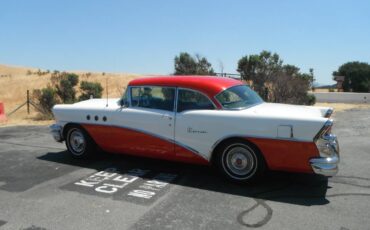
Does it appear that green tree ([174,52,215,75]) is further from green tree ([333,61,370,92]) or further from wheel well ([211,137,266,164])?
green tree ([333,61,370,92])

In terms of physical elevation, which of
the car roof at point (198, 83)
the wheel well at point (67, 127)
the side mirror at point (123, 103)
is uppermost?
the car roof at point (198, 83)

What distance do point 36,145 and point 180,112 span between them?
4.38 metres

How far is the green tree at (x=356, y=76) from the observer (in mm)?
56625

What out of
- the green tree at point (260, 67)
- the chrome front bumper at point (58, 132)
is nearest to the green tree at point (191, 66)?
the green tree at point (260, 67)

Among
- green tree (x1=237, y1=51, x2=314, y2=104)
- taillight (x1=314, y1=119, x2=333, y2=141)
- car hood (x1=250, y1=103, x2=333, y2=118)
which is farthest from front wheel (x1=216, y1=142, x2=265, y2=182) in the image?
green tree (x1=237, y1=51, x2=314, y2=104)

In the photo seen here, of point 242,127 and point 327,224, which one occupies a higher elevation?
point 242,127

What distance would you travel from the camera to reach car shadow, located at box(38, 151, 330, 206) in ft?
16.5

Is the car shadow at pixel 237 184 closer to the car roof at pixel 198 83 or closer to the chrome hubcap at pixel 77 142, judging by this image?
the chrome hubcap at pixel 77 142

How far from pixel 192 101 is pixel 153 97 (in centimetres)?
74

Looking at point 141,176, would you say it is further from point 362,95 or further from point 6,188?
point 362,95

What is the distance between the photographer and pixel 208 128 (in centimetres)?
564

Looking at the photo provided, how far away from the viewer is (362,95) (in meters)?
27.6

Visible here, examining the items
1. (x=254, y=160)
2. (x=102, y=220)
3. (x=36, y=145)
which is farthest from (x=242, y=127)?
(x=36, y=145)

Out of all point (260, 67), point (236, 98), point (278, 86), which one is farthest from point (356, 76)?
point (236, 98)
